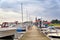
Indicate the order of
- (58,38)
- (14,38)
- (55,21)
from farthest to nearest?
(55,21)
(58,38)
(14,38)

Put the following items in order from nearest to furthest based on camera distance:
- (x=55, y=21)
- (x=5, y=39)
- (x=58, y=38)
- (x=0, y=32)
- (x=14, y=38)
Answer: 1. (x=0, y=32)
2. (x=5, y=39)
3. (x=14, y=38)
4. (x=58, y=38)
5. (x=55, y=21)

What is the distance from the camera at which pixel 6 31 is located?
14984 millimetres

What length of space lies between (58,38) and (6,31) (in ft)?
28.5

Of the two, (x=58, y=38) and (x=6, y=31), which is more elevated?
(x=6, y=31)

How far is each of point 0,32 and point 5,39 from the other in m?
1.32

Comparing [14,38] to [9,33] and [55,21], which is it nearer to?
[9,33]

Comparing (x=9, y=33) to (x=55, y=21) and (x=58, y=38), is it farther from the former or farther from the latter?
(x=55, y=21)

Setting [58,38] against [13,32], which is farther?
[58,38]

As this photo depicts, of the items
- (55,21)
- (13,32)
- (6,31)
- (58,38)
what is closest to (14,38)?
(13,32)

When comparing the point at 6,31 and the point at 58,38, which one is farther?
the point at 58,38

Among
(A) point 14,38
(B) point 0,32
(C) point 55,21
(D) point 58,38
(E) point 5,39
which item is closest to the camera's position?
(B) point 0,32

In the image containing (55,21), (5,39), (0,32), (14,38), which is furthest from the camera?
(55,21)

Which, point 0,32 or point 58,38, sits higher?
point 0,32

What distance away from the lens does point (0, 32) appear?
1409cm
